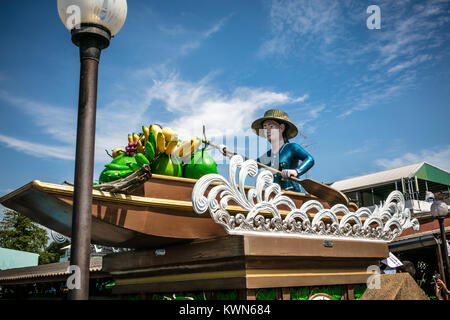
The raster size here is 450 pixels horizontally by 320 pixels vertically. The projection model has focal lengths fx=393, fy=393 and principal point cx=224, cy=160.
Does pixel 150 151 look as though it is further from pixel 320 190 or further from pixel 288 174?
pixel 320 190

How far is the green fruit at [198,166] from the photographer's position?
120 inches

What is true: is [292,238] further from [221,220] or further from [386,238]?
[386,238]

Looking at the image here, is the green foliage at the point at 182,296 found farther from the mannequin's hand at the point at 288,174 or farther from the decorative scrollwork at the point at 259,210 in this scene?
the mannequin's hand at the point at 288,174

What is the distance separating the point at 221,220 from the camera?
8.38ft

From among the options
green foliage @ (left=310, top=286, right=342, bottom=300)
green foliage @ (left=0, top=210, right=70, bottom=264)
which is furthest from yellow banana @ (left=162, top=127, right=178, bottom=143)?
green foliage @ (left=0, top=210, right=70, bottom=264)

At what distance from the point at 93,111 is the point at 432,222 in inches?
465

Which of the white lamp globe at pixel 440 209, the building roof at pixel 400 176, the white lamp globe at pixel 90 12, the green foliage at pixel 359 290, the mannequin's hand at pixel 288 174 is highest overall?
the building roof at pixel 400 176

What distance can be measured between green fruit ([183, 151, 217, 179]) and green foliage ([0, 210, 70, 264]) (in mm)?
23300

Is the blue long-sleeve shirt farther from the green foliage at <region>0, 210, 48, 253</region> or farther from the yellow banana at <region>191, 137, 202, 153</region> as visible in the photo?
the green foliage at <region>0, 210, 48, 253</region>

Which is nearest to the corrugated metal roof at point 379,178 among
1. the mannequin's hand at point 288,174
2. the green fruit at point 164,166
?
the mannequin's hand at point 288,174

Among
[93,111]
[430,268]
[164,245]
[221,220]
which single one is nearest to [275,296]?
[221,220]

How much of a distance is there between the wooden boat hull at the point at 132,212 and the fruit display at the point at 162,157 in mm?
162

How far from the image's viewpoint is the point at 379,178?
2056 centimetres

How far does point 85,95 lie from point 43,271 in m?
8.35
